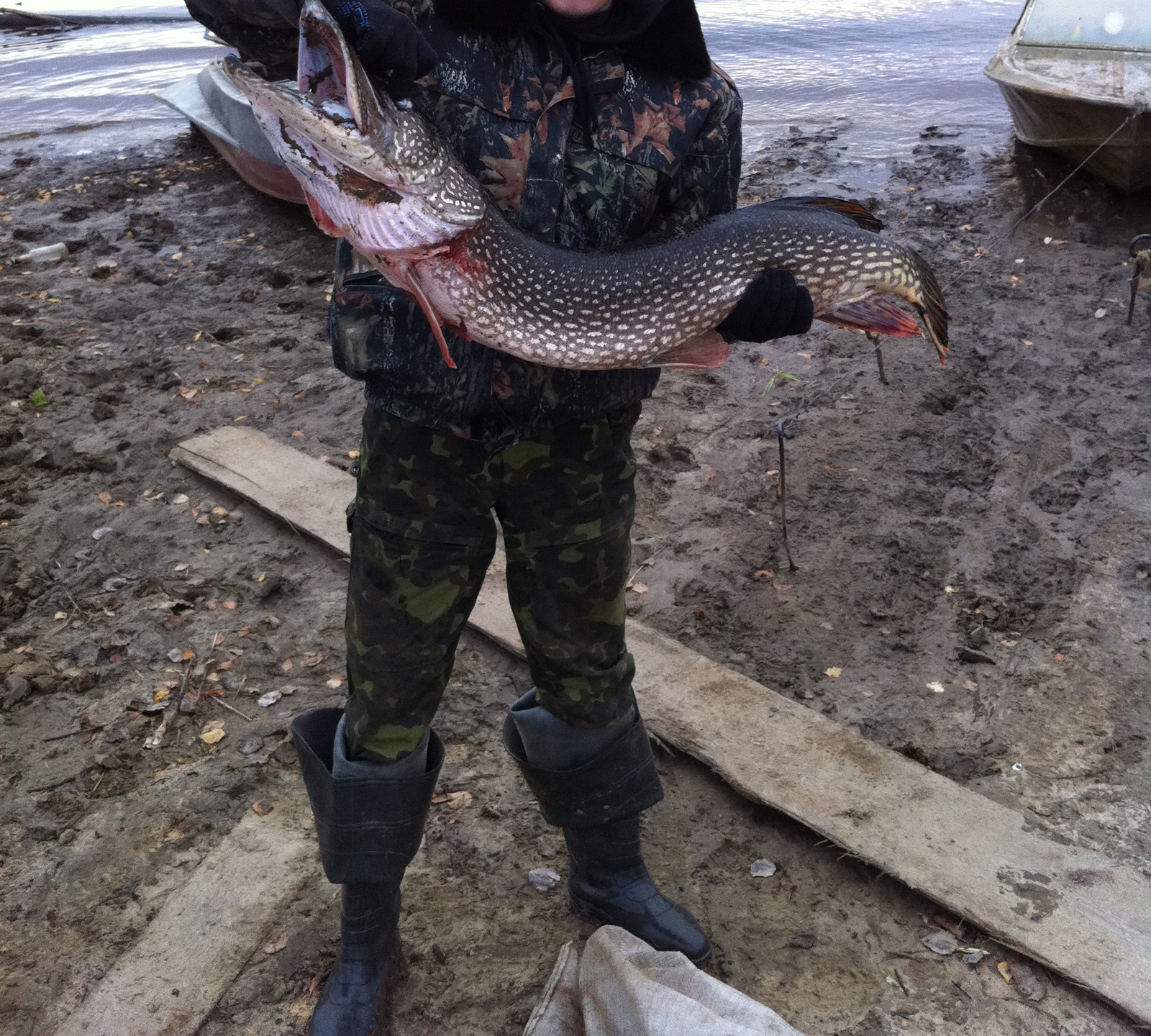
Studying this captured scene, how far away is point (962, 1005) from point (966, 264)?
5313 mm

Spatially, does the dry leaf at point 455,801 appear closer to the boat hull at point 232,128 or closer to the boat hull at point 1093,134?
the boat hull at point 232,128

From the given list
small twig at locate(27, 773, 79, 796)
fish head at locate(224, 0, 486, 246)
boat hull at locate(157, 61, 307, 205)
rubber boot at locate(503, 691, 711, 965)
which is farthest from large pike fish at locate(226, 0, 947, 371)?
boat hull at locate(157, 61, 307, 205)

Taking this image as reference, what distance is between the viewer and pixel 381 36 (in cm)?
167

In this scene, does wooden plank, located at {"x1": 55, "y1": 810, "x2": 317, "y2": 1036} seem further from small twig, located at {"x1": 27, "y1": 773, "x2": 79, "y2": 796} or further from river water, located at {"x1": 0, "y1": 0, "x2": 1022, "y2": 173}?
river water, located at {"x1": 0, "y1": 0, "x2": 1022, "y2": 173}

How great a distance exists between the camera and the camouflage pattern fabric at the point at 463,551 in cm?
207

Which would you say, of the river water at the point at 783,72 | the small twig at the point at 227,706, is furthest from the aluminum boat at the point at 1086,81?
the small twig at the point at 227,706

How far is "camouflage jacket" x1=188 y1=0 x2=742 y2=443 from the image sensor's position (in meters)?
1.95

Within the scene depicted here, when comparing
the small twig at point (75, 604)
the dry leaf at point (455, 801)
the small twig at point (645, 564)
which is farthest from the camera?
the small twig at point (645, 564)

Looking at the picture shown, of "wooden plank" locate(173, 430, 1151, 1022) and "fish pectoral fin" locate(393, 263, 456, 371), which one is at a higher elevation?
"fish pectoral fin" locate(393, 263, 456, 371)

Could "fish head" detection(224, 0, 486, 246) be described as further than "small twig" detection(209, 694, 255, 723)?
No

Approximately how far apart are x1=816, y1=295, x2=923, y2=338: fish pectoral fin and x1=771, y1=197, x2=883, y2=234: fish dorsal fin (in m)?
0.18

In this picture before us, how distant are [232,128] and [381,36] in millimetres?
7663

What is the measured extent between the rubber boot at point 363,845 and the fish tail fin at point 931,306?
155cm

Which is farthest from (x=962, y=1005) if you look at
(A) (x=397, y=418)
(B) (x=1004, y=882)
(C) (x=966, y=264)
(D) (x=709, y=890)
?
(C) (x=966, y=264)
